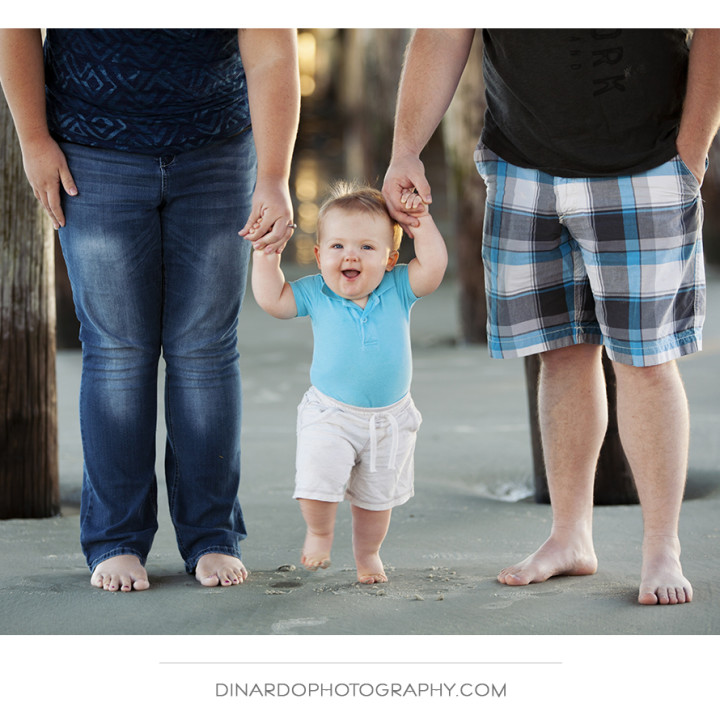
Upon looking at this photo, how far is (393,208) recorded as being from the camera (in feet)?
7.41

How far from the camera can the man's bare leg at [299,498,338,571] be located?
224cm

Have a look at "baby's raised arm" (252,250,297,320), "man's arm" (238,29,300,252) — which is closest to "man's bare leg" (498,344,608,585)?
"baby's raised arm" (252,250,297,320)

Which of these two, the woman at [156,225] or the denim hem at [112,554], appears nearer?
the woman at [156,225]

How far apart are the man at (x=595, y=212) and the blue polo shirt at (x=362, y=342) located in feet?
0.76

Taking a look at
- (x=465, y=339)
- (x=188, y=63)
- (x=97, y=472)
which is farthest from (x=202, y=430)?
(x=465, y=339)

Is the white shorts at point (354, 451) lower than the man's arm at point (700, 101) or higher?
lower

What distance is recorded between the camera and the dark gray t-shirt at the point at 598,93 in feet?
7.04

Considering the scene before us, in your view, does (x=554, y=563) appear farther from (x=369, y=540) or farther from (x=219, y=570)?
(x=219, y=570)

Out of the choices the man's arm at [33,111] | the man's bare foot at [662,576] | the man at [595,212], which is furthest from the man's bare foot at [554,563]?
the man's arm at [33,111]

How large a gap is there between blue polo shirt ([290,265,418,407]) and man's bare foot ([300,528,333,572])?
31 centimetres

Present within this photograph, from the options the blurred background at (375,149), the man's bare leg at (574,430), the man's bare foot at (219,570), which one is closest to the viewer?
the man's bare foot at (219,570)

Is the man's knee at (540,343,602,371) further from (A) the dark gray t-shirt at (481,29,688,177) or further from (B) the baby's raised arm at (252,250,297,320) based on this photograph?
(B) the baby's raised arm at (252,250,297,320)

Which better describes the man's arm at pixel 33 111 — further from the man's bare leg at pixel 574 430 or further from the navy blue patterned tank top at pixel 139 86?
the man's bare leg at pixel 574 430
